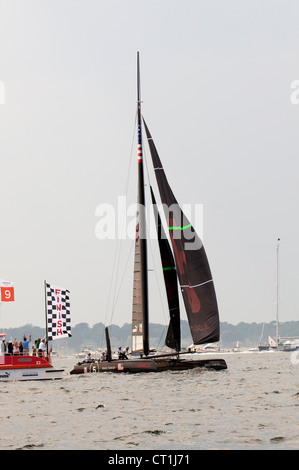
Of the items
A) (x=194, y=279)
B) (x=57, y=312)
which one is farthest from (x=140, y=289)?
(x=57, y=312)

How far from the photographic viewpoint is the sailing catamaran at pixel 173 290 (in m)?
38.2

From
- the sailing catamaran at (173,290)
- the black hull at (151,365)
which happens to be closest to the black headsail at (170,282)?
the sailing catamaran at (173,290)

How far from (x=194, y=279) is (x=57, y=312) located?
319 inches

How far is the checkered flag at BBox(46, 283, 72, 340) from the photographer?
36094 millimetres

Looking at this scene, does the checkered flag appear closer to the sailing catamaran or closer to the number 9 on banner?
the number 9 on banner

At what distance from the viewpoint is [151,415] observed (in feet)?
68.3

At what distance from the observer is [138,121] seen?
4397 centimetres

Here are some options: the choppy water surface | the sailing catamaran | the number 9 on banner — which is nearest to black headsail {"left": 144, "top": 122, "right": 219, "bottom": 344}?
the sailing catamaran

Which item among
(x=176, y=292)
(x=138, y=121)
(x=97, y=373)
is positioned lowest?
(x=97, y=373)

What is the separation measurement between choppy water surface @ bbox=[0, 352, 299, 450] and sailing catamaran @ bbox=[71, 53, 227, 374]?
4.61 metres
